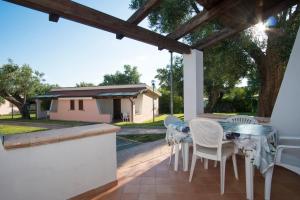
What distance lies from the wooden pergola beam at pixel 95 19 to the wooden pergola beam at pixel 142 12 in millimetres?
90

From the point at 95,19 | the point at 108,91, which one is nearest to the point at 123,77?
the point at 108,91

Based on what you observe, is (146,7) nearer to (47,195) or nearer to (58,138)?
(58,138)

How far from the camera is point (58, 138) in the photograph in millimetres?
2578

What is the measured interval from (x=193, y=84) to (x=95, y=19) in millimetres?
3107

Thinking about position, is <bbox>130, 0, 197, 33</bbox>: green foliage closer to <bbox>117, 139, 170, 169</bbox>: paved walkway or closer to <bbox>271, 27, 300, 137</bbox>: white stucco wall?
<bbox>271, 27, 300, 137</bbox>: white stucco wall

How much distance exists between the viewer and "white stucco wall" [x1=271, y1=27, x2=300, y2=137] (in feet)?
13.0

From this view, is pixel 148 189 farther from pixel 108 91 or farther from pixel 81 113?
pixel 81 113

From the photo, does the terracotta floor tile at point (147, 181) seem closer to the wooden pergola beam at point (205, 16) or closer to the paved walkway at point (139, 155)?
the paved walkway at point (139, 155)

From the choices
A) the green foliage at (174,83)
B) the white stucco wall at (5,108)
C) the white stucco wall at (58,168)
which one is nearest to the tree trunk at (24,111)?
the white stucco wall at (5,108)

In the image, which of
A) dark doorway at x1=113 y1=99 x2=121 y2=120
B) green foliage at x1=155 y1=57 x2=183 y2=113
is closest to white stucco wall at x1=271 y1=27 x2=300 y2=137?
green foliage at x1=155 y1=57 x2=183 y2=113

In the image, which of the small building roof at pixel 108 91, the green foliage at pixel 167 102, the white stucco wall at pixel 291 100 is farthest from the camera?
the green foliage at pixel 167 102

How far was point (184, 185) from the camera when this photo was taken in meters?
3.39

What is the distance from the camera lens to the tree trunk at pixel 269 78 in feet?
22.1

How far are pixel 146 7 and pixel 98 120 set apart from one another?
14392 millimetres
